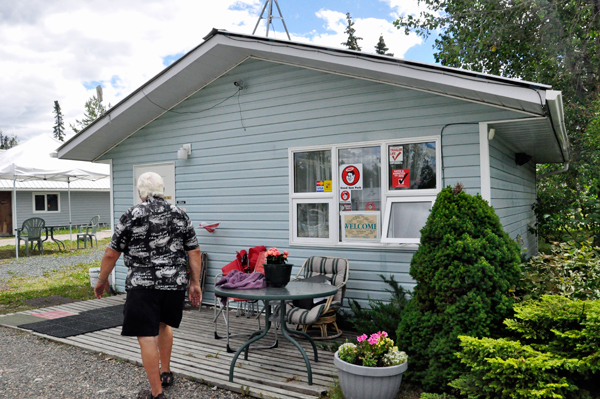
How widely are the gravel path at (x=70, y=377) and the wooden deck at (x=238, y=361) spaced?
0.11m

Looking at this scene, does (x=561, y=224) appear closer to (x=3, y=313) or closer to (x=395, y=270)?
(x=395, y=270)

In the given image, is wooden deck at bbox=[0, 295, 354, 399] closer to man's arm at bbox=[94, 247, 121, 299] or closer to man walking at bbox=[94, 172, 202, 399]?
man walking at bbox=[94, 172, 202, 399]

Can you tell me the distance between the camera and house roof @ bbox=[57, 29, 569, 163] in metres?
4.12

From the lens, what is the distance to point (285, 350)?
4.45m

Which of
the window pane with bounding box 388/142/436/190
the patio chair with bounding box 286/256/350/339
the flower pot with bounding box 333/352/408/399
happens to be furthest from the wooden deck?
the window pane with bounding box 388/142/436/190

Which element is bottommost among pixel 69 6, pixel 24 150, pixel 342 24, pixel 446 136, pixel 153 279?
pixel 153 279

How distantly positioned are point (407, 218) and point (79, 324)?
14.0ft

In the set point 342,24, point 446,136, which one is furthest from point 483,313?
point 342,24

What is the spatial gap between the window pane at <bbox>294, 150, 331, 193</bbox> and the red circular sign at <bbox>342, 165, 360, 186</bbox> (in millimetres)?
223

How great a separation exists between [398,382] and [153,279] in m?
1.91

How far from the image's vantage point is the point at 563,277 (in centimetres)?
395

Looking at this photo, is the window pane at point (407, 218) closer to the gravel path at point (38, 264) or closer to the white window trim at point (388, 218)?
the white window trim at point (388, 218)

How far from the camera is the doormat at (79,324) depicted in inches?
209

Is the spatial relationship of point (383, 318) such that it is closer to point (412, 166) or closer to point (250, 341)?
point (250, 341)
